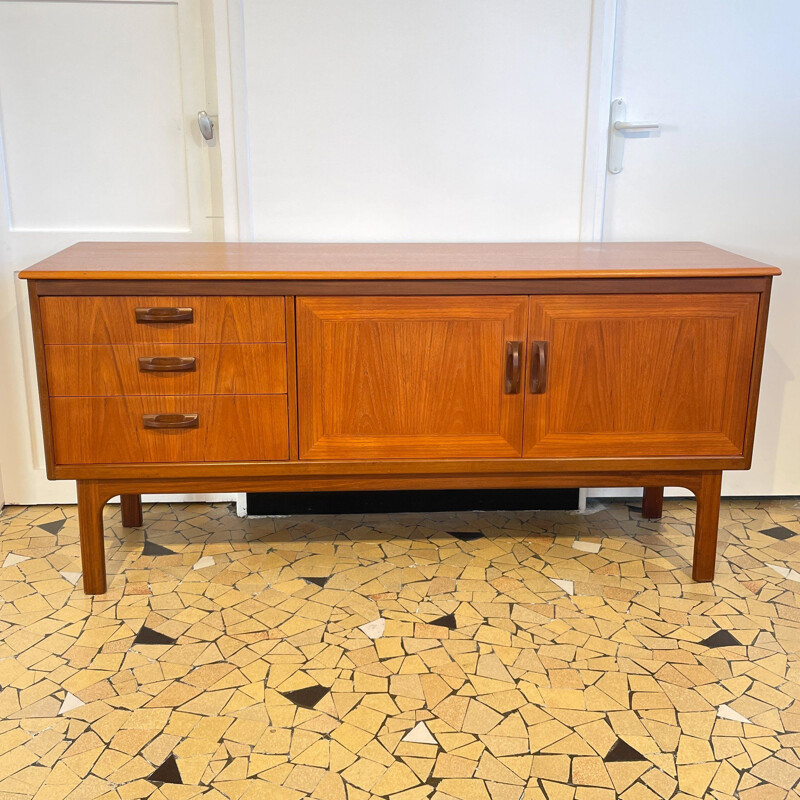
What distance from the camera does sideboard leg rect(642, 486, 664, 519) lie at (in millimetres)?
2535

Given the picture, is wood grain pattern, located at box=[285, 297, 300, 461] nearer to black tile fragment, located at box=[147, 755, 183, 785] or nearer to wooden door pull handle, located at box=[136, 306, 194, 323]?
wooden door pull handle, located at box=[136, 306, 194, 323]

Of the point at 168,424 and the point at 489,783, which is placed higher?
the point at 168,424

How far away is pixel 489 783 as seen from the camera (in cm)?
151

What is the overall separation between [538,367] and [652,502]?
0.78 metres

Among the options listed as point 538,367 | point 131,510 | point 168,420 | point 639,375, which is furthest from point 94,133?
point 639,375

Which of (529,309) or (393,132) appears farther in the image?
(393,132)

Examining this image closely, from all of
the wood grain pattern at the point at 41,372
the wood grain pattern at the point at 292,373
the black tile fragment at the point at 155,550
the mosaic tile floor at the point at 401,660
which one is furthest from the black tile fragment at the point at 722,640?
the wood grain pattern at the point at 41,372

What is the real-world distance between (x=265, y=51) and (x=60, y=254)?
785mm

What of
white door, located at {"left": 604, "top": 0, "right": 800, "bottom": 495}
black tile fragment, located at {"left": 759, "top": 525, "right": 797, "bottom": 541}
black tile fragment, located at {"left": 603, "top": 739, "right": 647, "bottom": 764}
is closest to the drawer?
black tile fragment, located at {"left": 603, "top": 739, "right": 647, "bottom": 764}

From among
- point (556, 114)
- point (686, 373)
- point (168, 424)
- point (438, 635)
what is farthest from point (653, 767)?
point (556, 114)

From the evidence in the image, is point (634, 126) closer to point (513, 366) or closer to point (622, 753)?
point (513, 366)

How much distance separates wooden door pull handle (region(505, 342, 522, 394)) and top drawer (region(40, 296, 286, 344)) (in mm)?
529

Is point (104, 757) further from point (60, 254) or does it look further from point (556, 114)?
point (556, 114)

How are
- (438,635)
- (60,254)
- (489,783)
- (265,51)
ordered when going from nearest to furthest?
1. (489,783)
2. (438,635)
3. (60,254)
4. (265,51)
